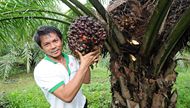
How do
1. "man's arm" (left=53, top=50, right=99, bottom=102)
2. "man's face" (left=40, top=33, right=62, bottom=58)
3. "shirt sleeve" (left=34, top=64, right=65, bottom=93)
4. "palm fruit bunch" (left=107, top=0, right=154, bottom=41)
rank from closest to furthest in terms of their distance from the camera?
1. "man's arm" (left=53, top=50, right=99, bottom=102)
2. "shirt sleeve" (left=34, top=64, right=65, bottom=93)
3. "man's face" (left=40, top=33, right=62, bottom=58)
4. "palm fruit bunch" (left=107, top=0, right=154, bottom=41)

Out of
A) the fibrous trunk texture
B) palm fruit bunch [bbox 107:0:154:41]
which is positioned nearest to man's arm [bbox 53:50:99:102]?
the fibrous trunk texture

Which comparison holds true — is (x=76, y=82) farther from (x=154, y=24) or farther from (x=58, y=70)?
(x=154, y=24)

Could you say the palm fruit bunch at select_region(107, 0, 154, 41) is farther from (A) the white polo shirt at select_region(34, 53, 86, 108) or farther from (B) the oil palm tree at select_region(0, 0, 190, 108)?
(A) the white polo shirt at select_region(34, 53, 86, 108)

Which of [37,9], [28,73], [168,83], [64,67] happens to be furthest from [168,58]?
[28,73]

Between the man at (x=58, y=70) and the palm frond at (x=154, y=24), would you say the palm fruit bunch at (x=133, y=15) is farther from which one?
the man at (x=58, y=70)

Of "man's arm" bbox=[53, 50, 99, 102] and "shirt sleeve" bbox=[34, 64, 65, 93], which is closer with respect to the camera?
"man's arm" bbox=[53, 50, 99, 102]

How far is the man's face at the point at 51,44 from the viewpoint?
7.82 ft

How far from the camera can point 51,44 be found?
2379 millimetres

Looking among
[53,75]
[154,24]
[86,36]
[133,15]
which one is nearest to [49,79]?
[53,75]

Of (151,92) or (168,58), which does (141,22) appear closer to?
(168,58)

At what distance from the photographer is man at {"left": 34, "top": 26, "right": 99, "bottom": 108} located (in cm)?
213

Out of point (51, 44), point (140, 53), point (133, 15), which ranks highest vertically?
point (133, 15)

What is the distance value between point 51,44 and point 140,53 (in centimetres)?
85

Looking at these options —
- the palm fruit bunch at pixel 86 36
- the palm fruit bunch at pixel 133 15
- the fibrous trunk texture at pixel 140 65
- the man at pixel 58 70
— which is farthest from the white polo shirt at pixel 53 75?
the palm fruit bunch at pixel 133 15
